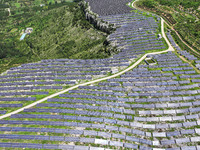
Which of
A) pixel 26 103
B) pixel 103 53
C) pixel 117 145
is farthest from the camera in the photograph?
pixel 103 53

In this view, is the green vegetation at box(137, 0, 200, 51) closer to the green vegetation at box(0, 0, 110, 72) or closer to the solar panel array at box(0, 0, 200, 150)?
the solar panel array at box(0, 0, 200, 150)

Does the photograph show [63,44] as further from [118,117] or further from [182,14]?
[182,14]

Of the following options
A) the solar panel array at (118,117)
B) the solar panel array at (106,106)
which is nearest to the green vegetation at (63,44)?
the solar panel array at (106,106)

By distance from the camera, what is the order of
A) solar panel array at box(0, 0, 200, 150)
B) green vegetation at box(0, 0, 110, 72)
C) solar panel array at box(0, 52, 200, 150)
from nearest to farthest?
solar panel array at box(0, 52, 200, 150) < solar panel array at box(0, 0, 200, 150) < green vegetation at box(0, 0, 110, 72)

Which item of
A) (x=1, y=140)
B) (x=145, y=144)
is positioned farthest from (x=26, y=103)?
(x=145, y=144)

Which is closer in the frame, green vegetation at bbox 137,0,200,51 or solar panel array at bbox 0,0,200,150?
solar panel array at bbox 0,0,200,150

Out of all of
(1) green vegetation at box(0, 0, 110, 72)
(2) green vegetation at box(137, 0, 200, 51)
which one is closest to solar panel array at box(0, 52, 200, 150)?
(2) green vegetation at box(137, 0, 200, 51)

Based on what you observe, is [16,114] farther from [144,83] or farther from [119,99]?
[144,83]

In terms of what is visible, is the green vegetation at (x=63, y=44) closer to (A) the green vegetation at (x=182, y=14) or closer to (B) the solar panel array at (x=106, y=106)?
(B) the solar panel array at (x=106, y=106)

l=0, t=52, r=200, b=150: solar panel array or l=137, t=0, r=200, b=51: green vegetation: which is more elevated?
l=137, t=0, r=200, b=51: green vegetation

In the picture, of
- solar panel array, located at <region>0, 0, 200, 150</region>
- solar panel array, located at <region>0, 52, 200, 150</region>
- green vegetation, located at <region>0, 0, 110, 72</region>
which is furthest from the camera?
green vegetation, located at <region>0, 0, 110, 72</region>
